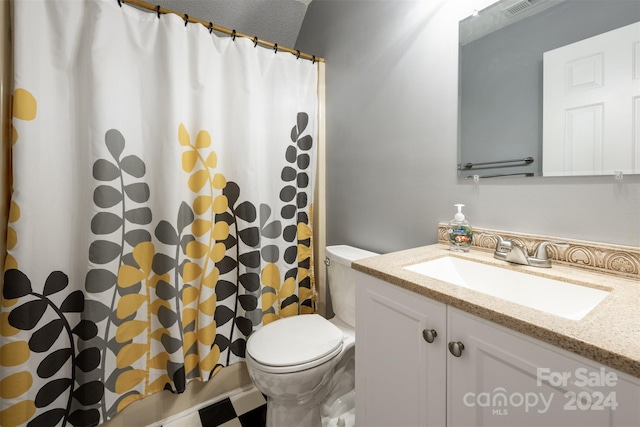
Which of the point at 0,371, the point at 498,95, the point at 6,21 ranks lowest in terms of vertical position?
the point at 0,371

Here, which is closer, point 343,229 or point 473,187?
point 473,187

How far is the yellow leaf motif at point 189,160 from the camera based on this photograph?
4.44 feet

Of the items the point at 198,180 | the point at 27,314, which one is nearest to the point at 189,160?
the point at 198,180

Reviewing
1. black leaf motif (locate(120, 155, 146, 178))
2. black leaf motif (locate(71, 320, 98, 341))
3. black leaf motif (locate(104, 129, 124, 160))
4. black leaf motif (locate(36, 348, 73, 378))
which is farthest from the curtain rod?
black leaf motif (locate(36, 348, 73, 378))

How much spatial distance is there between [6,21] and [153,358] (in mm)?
1493

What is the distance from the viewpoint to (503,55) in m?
1.02

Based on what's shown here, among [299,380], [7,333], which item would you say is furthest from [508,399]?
[7,333]

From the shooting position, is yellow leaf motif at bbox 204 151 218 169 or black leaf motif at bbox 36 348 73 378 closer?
black leaf motif at bbox 36 348 73 378

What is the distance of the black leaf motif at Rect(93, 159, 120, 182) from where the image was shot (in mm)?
1162

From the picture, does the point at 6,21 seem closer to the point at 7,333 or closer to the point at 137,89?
the point at 137,89

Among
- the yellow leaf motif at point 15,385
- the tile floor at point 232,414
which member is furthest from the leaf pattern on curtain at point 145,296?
the tile floor at point 232,414

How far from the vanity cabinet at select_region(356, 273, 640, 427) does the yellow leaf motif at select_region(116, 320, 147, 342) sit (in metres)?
1.00

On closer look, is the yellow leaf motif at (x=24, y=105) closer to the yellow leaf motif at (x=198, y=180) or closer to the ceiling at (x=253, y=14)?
the yellow leaf motif at (x=198, y=180)

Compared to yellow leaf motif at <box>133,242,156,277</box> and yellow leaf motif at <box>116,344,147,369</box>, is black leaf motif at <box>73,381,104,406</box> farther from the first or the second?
yellow leaf motif at <box>133,242,156,277</box>
